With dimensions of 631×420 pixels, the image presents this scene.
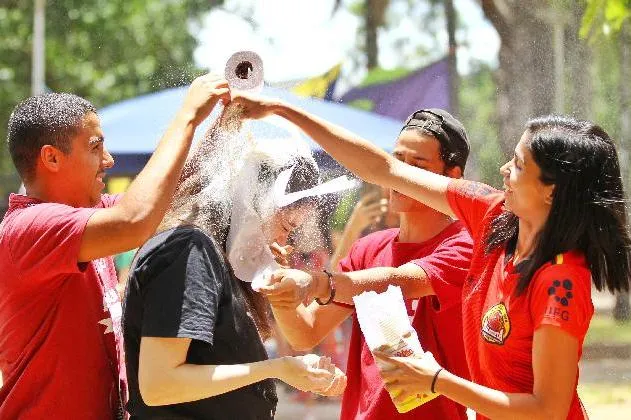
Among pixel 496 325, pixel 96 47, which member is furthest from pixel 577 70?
pixel 96 47

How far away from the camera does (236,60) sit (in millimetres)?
2580

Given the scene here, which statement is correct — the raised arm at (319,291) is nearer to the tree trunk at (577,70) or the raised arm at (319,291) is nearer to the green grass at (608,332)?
the tree trunk at (577,70)

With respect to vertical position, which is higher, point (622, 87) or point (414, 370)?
point (622, 87)

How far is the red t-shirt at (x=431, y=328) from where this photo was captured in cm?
281

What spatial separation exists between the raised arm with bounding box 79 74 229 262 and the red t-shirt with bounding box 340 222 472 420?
796 mm

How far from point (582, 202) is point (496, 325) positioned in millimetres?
345

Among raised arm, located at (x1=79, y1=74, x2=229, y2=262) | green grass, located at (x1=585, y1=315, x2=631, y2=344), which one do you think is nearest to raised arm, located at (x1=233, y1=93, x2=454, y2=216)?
raised arm, located at (x1=79, y1=74, x2=229, y2=262)

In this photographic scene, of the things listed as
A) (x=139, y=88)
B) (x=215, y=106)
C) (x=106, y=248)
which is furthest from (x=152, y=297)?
(x=139, y=88)

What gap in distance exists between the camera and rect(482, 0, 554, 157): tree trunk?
5816 mm

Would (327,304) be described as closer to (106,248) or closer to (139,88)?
(106,248)

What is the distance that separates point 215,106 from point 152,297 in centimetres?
58

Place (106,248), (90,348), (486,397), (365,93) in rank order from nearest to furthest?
1. (486,397)
2. (106,248)
3. (90,348)
4. (365,93)

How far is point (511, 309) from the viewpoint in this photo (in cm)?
228

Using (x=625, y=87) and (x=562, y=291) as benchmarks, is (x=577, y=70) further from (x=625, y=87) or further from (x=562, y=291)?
(x=562, y=291)
